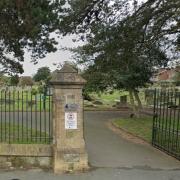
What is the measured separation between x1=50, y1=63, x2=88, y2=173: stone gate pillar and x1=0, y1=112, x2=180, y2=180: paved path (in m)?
0.52

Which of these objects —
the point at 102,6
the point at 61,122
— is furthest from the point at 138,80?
the point at 61,122

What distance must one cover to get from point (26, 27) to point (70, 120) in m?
5.90

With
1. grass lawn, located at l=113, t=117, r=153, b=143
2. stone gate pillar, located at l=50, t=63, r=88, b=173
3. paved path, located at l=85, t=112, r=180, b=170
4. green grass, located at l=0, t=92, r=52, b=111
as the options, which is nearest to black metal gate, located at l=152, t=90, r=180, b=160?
paved path, located at l=85, t=112, r=180, b=170

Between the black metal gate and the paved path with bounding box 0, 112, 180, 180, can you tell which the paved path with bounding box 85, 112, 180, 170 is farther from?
the black metal gate

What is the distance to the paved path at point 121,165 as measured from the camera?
30.4ft

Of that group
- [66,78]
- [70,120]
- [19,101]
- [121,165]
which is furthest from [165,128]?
[19,101]

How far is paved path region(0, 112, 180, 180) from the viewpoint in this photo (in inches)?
364

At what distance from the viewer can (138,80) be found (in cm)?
2189

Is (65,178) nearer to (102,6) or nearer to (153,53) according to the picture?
(102,6)

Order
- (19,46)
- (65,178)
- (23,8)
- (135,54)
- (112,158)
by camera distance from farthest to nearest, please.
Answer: (135,54)
(19,46)
(23,8)
(112,158)
(65,178)

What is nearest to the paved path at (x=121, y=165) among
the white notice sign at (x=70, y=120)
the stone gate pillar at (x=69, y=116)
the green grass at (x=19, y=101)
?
the stone gate pillar at (x=69, y=116)

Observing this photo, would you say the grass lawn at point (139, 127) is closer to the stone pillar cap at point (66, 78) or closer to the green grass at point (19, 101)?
the green grass at point (19, 101)

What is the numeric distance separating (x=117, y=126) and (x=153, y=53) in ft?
13.3

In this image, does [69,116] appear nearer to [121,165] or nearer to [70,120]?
[70,120]
